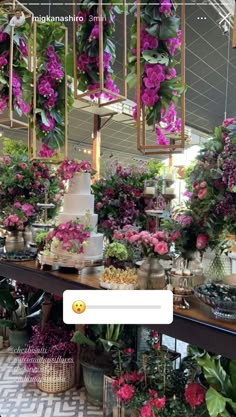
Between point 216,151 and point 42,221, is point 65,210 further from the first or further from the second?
point 216,151

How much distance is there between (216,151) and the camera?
131 cm

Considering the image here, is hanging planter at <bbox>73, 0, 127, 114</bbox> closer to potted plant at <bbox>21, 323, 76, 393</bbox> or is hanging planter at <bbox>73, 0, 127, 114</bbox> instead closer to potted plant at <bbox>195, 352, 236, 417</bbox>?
potted plant at <bbox>195, 352, 236, 417</bbox>

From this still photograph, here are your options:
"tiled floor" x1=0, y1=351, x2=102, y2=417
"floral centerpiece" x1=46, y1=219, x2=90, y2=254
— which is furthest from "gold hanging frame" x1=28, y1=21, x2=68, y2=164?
"tiled floor" x1=0, y1=351, x2=102, y2=417

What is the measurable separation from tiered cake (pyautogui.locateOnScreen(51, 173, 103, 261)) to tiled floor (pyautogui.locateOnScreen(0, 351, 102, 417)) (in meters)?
1.31

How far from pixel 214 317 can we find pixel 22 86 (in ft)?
4.98

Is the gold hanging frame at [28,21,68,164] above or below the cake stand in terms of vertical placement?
A: above

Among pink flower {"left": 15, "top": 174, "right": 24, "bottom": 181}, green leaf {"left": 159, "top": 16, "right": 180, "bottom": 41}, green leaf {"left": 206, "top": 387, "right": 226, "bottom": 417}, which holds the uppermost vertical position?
green leaf {"left": 159, "top": 16, "right": 180, "bottom": 41}

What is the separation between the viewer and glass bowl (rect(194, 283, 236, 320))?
128 centimetres

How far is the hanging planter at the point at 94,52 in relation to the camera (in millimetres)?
1438

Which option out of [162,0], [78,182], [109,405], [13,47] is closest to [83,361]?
[109,405]

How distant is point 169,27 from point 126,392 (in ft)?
6.38

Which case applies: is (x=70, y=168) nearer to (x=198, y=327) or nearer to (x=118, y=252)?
(x=118, y=252)

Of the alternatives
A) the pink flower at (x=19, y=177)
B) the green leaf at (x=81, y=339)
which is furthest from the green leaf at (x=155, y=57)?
the green leaf at (x=81, y=339)

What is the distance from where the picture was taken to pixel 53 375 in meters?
2.64
